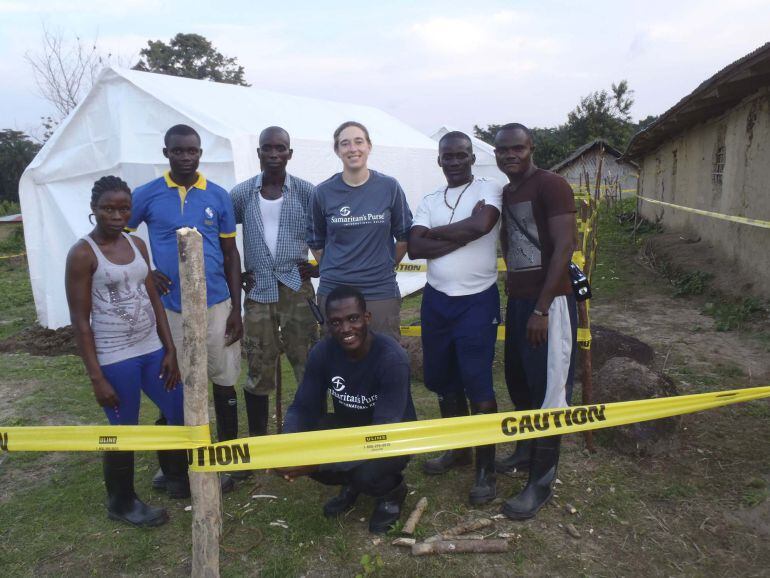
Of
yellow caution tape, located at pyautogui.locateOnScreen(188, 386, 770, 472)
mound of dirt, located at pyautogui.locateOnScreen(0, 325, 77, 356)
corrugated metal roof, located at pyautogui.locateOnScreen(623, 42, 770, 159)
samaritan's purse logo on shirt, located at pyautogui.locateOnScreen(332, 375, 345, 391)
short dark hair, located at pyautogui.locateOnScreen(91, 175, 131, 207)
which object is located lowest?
mound of dirt, located at pyautogui.locateOnScreen(0, 325, 77, 356)

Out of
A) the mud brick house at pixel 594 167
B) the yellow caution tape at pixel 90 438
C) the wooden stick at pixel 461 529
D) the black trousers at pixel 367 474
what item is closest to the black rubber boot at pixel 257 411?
the black trousers at pixel 367 474

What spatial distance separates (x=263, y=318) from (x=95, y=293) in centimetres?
100

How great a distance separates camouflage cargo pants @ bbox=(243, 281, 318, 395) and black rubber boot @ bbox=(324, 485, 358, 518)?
0.81 meters

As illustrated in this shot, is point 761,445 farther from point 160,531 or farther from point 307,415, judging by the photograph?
point 160,531

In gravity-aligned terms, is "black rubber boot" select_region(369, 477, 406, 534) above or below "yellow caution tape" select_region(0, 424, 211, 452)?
below

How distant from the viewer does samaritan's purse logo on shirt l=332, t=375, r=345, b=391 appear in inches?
118

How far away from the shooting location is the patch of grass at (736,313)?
6527 mm

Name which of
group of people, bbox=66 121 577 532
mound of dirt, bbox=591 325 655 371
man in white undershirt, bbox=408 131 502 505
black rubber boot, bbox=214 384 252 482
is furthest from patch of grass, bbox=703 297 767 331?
black rubber boot, bbox=214 384 252 482

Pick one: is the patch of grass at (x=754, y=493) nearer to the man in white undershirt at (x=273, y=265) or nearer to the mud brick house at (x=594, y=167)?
the man in white undershirt at (x=273, y=265)

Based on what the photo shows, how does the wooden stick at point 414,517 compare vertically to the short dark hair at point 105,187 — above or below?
below

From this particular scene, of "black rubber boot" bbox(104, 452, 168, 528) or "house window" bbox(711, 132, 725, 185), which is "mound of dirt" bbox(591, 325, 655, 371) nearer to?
"black rubber boot" bbox(104, 452, 168, 528)

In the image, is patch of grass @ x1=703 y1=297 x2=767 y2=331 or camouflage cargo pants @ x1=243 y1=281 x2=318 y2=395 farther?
patch of grass @ x1=703 y1=297 x2=767 y2=331

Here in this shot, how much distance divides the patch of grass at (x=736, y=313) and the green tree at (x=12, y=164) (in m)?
29.0

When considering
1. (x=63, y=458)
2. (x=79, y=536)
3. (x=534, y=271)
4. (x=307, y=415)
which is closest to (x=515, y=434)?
(x=534, y=271)
